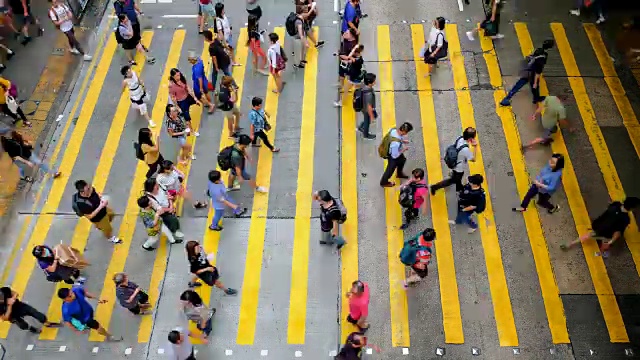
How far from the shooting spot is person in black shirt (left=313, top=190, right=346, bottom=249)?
32.3 ft

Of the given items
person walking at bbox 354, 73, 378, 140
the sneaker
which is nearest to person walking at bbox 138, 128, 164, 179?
the sneaker

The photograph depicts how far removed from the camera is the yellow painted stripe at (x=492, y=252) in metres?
10.1

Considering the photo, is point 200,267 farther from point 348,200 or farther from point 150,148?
point 348,200

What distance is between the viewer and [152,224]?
10.7m

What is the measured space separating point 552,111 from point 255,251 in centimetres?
706

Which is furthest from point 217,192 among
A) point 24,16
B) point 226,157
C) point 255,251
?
point 24,16

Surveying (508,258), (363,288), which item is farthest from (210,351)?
(508,258)

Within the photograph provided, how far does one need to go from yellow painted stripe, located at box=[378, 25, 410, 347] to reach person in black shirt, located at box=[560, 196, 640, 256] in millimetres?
3351

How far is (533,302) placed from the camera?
1042 centimetres

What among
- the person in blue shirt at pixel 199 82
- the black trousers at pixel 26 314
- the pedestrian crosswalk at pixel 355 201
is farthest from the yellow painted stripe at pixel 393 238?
the black trousers at pixel 26 314

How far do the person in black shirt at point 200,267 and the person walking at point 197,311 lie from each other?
0.57 metres

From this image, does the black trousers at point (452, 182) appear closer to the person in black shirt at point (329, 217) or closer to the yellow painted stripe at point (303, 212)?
the person in black shirt at point (329, 217)

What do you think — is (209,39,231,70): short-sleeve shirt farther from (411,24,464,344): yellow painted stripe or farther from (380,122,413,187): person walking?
(411,24,464,344): yellow painted stripe

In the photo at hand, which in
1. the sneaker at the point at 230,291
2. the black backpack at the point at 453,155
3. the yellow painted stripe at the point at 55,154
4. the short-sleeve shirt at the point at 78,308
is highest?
the black backpack at the point at 453,155
